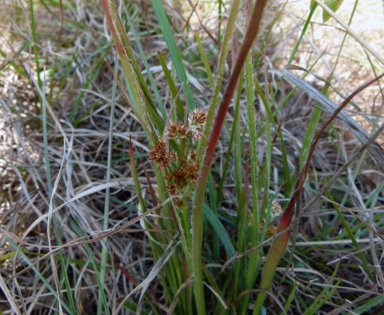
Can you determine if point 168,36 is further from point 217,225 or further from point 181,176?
point 217,225

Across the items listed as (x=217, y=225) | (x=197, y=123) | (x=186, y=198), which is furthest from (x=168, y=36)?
(x=217, y=225)

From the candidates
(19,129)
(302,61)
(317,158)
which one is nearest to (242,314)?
(317,158)

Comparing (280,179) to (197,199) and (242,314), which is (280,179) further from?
(197,199)

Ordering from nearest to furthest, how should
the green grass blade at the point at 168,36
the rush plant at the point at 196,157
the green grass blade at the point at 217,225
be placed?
the rush plant at the point at 196,157 → the green grass blade at the point at 168,36 → the green grass blade at the point at 217,225

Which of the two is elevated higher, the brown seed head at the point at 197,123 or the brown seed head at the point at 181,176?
the brown seed head at the point at 197,123

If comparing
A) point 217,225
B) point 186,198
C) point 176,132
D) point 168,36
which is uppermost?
point 168,36

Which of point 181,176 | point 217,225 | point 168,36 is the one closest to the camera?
point 181,176

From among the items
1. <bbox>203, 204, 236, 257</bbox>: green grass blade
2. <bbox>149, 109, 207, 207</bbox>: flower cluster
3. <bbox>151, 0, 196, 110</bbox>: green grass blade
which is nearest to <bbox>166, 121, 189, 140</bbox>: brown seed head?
<bbox>149, 109, 207, 207</bbox>: flower cluster

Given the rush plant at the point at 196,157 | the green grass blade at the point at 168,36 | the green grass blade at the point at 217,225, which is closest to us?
the rush plant at the point at 196,157

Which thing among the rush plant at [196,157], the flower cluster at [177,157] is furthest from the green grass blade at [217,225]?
the flower cluster at [177,157]

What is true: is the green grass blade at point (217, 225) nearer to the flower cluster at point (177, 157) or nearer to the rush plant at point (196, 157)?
the rush plant at point (196, 157)
